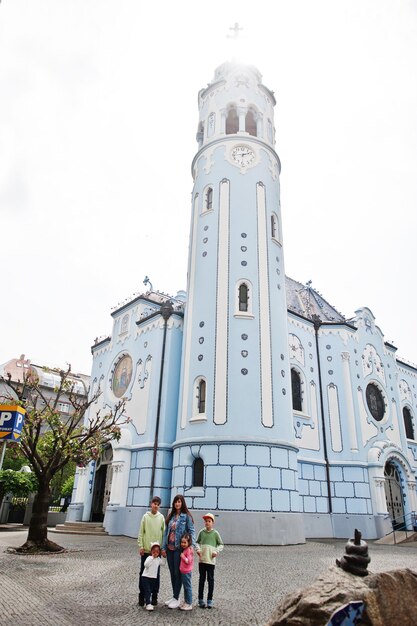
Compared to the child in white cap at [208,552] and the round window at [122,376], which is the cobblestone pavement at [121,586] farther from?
the round window at [122,376]

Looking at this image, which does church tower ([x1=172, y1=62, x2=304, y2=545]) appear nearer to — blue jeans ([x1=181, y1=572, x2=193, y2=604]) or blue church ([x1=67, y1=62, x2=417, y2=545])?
blue church ([x1=67, y1=62, x2=417, y2=545])

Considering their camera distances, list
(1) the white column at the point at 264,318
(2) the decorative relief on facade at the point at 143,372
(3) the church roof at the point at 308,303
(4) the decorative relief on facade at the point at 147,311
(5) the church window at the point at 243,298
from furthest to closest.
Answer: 1. (3) the church roof at the point at 308,303
2. (4) the decorative relief on facade at the point at 147,311
3. (2) the decorative relief on facade at the point at 143,372
4. (5) the church window at the point at 243,298
5. (1) the white column at the point at 264,318

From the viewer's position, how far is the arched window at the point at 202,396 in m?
21.2

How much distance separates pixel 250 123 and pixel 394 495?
2479 centimetres

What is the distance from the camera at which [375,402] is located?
28.6 metres

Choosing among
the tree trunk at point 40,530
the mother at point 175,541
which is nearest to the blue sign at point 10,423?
the tree trunk at point 40,530

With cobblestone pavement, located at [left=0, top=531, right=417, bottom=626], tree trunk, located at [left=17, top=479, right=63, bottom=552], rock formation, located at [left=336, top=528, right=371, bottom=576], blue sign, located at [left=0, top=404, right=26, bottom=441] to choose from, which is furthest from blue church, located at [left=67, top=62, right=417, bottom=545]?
rock formation, located at [left=336, top=528, right=371, bottom=576]

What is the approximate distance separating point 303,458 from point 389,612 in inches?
806

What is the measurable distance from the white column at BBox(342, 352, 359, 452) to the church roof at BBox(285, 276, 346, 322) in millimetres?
3809

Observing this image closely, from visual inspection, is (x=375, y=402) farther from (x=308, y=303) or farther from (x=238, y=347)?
(x=238, y=347)

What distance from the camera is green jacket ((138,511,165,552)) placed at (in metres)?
7.45

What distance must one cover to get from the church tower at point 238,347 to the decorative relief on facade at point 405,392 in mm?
14561

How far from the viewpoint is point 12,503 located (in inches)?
1222

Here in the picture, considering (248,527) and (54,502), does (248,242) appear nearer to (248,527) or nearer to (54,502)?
(248,527)
